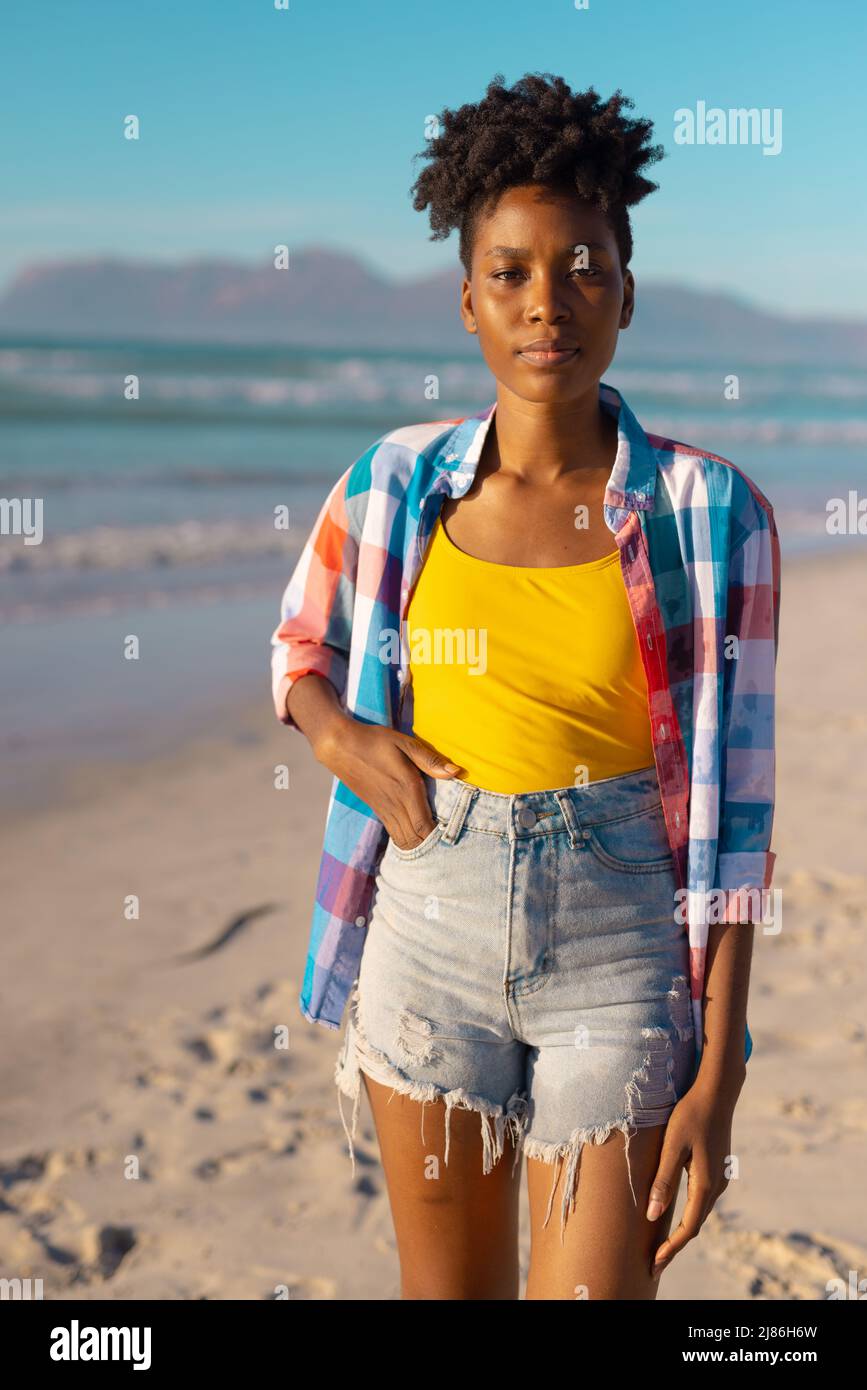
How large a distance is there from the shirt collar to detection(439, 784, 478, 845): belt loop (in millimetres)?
461

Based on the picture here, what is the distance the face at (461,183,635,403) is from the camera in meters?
1.91

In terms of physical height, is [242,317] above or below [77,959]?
above

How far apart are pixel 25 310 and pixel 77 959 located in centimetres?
9413

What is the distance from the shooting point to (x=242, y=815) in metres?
5.65

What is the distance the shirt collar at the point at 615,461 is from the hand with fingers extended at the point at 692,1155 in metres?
0.89

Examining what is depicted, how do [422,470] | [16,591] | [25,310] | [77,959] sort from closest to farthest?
1. [422,470]
2. [77,959]
3. [16,591]
4. [25,310]

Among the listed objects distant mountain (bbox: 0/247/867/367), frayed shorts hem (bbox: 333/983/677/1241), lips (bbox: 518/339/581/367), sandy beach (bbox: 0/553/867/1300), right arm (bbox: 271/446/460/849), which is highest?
distant mountain (bbox: 0/247/867/367)

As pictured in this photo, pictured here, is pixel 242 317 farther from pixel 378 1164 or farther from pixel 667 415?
pixel 378 1164

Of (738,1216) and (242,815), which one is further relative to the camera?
(242,815)

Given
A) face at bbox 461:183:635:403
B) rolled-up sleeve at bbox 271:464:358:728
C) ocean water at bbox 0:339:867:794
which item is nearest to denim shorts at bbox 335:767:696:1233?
rolled-up sleeve at bbox 271:464:358:728

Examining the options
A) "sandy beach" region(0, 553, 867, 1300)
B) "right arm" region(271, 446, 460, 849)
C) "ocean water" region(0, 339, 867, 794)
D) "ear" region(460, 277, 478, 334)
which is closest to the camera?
"right arm" region(271, 446, 460, 849)

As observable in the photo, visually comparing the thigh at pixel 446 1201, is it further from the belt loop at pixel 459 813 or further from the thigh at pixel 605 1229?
the belt loop at pixel 459 813

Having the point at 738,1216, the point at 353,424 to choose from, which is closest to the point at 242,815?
the point at 738,1216

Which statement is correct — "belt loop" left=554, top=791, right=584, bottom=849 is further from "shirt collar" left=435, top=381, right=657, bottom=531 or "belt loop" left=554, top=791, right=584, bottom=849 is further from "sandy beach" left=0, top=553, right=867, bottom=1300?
"sandy beach" left=0, top=553, right=867, bottom=1300
